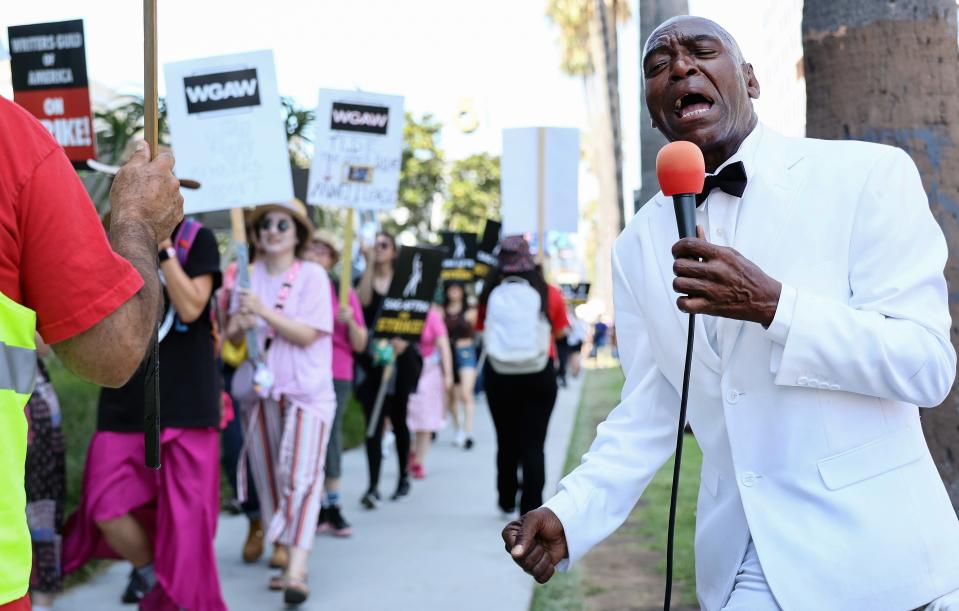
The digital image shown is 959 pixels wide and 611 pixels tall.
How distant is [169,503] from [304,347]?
1697 millimetres

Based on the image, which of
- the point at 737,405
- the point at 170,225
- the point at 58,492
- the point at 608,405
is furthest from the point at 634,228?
the point at 608,405

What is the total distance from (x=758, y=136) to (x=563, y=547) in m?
1.02

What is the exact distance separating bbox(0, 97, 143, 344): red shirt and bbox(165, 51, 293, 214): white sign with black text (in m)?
4.22

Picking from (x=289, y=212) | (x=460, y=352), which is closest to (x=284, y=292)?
(x=289, y=212)

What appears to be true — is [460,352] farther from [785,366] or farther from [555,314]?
[785,366]

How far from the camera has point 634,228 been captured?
2727 mm

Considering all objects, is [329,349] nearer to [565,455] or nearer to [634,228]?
[634,228]

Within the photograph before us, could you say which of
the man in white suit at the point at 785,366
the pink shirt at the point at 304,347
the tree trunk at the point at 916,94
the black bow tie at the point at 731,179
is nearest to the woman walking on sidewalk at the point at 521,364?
the pink shirt at the point at 304,347

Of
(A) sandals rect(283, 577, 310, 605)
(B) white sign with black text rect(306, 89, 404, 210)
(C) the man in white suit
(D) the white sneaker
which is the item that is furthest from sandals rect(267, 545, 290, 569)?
(D) the white sneaker

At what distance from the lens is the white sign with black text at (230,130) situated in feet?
20.6

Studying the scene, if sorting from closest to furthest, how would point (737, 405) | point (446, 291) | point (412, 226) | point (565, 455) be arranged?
point (737, 405) → point (565, 455) → point (446, 291) → point (412, 226)

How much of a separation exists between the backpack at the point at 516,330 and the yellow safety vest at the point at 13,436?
604cm

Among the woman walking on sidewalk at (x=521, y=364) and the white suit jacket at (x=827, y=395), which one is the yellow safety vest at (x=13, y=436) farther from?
the woman walking on sidewalk at (x=521, y=364)

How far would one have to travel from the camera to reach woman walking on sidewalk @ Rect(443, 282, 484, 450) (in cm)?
1411
